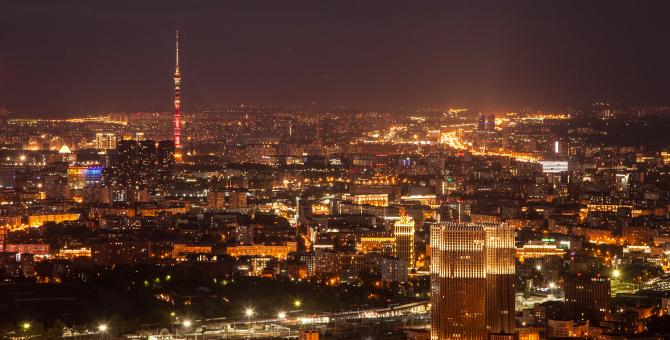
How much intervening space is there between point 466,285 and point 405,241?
7.69 metres

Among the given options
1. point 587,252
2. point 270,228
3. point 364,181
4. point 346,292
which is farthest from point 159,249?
point 364,181

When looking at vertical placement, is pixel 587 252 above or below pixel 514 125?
below

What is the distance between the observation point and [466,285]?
49.9 ft

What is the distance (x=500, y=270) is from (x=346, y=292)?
4.42 meters

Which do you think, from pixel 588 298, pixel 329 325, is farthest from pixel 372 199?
pixel 329 325

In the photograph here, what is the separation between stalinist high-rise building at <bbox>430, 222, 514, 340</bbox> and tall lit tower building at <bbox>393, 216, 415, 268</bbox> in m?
6.51

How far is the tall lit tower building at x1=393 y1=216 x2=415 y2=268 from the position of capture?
2247 cm

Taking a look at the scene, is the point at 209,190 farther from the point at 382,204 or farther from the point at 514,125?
the point at 514,125

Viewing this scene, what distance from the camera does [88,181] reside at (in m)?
39.2

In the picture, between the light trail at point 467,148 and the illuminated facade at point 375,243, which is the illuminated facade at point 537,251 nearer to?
the illuminated facade at point 375,243

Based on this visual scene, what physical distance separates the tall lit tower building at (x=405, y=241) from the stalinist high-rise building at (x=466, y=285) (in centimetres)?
651

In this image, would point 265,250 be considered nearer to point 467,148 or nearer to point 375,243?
point 375,243

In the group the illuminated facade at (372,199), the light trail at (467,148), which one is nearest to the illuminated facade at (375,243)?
the illuminated facade at (372,199)

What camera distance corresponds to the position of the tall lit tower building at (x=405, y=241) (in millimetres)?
22469
